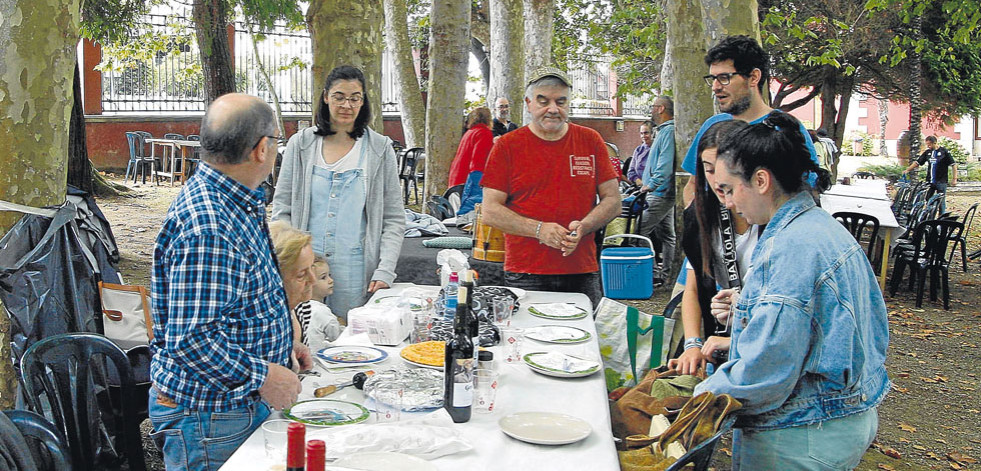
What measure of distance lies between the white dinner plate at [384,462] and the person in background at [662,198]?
281 inches

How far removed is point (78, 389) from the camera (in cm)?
310

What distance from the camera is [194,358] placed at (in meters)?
2.31

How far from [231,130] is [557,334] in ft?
5.49

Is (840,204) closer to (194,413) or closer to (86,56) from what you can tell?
(194,413)

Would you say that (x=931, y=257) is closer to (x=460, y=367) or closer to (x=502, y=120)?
(x=502, y=120)

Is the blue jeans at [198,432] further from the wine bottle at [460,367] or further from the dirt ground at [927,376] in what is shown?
the dirt ground at [927,376]

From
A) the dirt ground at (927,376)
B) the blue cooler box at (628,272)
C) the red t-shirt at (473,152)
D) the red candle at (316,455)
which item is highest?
the red t-shirt at (473,152)

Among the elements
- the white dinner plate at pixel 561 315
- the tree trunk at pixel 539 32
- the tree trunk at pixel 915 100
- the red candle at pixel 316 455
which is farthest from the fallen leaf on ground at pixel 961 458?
the tree trunk at pixel 915 100

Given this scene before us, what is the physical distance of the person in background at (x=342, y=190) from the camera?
4168 millimetres

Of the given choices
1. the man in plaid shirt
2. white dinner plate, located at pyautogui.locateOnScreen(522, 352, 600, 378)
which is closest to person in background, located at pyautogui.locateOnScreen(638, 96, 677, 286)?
white dinner plate, located at pyautogui.locateOnScreen(522, 352, 600, 378)

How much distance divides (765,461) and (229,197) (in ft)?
5.38

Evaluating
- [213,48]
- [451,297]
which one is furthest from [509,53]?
[451,297]

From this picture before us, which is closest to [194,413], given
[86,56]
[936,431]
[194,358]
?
[194,358]

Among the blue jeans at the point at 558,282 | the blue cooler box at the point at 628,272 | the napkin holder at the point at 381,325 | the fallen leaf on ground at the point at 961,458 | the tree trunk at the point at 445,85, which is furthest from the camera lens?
the tree trunk at the point at 445,85
